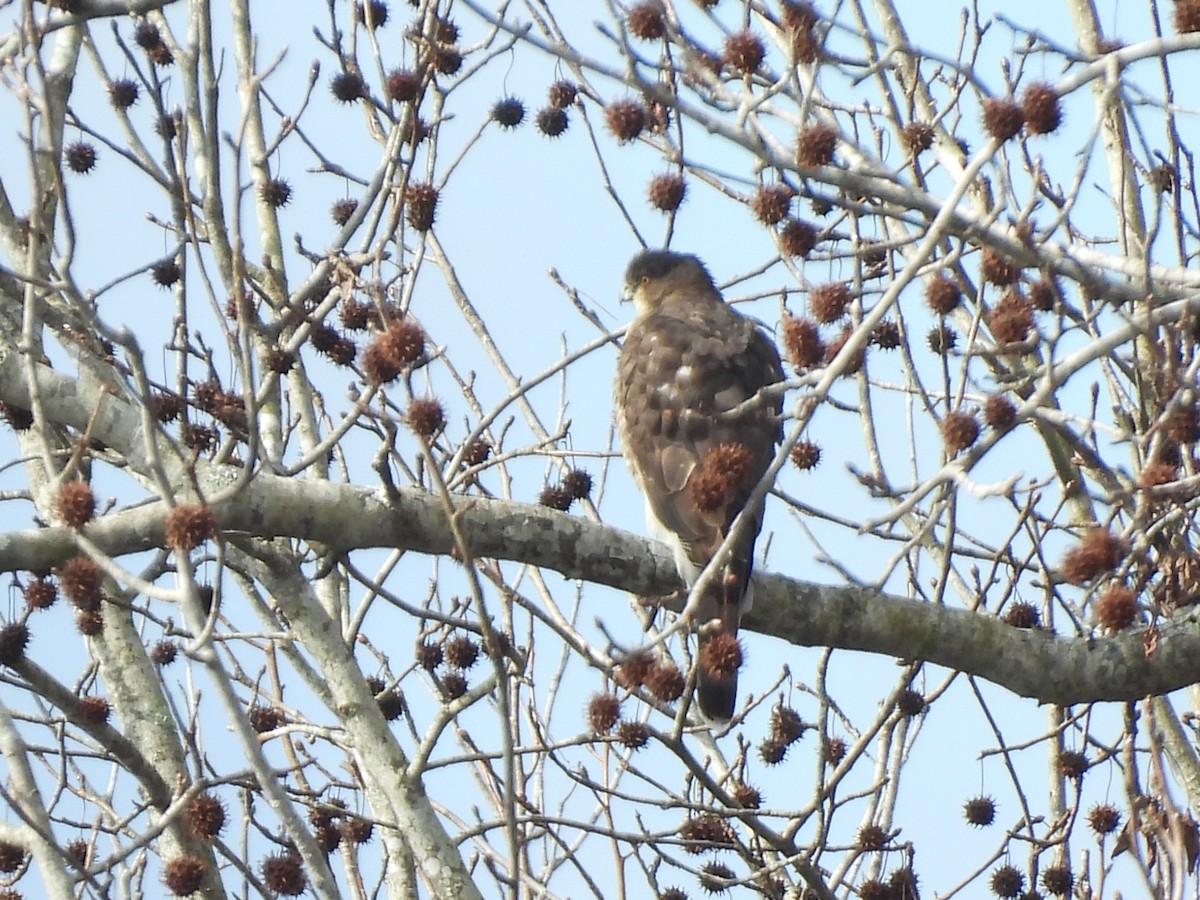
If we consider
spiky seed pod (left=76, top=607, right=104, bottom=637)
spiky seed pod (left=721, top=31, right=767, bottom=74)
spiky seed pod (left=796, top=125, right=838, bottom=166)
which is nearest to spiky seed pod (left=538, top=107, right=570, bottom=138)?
spiky seed pod (left=721, top=31, right=767, bottom=74)

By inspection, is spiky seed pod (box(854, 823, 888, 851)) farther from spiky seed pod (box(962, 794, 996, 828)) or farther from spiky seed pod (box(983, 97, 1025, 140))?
spiky seed pod (box(983, 97, 1025, 140))

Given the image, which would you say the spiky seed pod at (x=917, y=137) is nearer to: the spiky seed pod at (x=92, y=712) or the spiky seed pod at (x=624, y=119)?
the spiky seed pod at (x=624, y=119)

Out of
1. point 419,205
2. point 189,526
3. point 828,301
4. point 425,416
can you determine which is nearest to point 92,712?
point 189,526

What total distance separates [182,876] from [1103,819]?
9.81 feet

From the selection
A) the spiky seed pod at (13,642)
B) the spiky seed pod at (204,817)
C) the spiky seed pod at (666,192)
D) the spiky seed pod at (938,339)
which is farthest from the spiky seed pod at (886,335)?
the spiky seed pod at (13,642)

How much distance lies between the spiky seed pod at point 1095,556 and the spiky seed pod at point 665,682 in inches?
40.3

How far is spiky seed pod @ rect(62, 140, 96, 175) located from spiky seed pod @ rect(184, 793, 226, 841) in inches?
108

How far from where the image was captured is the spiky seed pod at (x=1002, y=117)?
388 cm

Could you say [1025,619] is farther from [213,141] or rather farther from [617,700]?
[213,141]

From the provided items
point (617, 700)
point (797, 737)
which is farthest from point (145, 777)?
point (797, 737)

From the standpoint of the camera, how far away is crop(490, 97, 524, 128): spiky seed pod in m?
5.87

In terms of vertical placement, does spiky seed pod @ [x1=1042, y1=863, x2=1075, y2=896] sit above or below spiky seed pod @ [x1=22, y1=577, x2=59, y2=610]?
below

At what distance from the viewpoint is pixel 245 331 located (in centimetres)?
372

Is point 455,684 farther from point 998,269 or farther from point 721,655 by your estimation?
point 998,269
